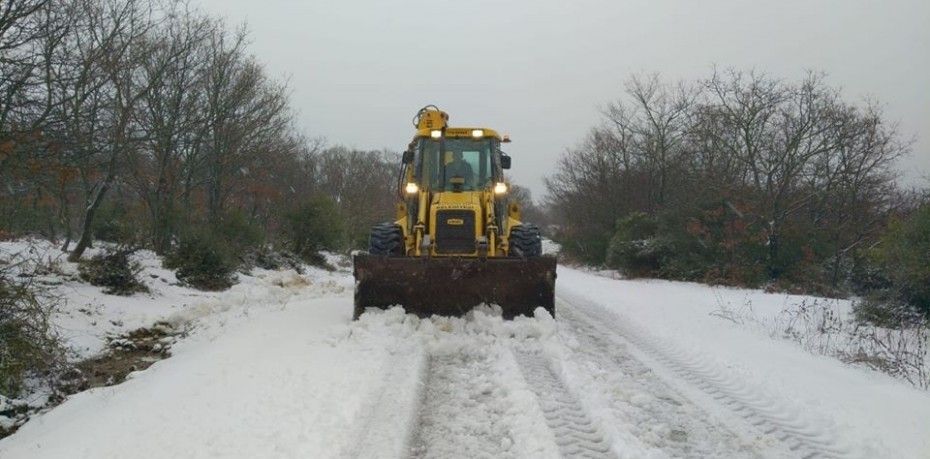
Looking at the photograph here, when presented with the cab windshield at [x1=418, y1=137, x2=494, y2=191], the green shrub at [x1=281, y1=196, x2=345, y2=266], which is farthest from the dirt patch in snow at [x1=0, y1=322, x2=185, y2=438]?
the green shrub at [x1=281, y1=196, x2=345, y2=266]

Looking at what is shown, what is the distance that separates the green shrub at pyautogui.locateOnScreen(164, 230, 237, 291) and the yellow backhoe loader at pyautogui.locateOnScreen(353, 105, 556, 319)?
4687 mm

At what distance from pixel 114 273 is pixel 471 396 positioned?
7751 mm

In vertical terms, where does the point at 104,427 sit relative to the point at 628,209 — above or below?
below

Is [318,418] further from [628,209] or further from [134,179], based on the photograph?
[628,209]

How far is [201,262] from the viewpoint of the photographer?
13047 millimetres

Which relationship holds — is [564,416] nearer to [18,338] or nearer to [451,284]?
[451,284]

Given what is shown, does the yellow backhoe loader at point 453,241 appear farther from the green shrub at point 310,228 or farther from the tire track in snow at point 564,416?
the green shrub at point 310,228

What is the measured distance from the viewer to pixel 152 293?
425 inches

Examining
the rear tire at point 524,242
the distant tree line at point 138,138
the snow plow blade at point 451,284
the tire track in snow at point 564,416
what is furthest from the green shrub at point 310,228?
the tire track in snow at point 564,416

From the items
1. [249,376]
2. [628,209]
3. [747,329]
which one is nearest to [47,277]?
[249,376]

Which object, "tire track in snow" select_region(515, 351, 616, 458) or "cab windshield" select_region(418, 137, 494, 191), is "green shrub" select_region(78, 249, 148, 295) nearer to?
"cab windshield" select_region(418, 137, 494, 191)

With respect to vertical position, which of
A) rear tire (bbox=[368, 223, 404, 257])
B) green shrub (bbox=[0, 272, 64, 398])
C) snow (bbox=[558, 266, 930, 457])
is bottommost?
snow (bbox=[558, 266, 930, 457])

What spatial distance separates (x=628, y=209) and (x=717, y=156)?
7.13 metres

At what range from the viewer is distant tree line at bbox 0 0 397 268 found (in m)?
7.79
